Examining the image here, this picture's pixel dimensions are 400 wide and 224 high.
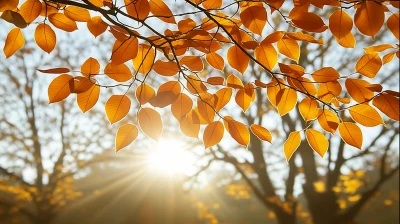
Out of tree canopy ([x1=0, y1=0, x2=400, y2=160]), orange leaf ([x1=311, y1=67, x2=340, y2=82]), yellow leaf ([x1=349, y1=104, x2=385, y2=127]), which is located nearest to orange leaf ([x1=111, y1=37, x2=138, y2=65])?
tree canopy ([x1=0, y1=0, x2=400, y2=160])

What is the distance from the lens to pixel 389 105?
2.85 feet

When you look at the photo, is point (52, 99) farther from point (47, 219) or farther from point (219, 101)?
point (47, 219)

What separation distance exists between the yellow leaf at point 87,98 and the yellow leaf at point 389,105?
2.90ft

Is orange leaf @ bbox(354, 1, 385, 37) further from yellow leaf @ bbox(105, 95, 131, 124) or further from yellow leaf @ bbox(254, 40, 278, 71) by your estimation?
yellow leaf @ bbox(105, 95, 131, 124)

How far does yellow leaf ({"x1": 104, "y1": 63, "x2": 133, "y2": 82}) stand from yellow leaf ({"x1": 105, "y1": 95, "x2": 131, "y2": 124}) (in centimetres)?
6

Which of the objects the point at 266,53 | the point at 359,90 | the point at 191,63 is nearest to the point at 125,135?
the point at 191,63

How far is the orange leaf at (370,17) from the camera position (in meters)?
0.80

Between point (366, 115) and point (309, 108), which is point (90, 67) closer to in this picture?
point (309, 108)

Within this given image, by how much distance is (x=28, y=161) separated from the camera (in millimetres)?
10883

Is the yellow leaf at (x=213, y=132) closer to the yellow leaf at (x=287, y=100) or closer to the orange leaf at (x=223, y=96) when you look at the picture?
the orange leaf at (x=223, y=96)

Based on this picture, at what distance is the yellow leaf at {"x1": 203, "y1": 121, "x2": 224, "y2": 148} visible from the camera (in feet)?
3.63

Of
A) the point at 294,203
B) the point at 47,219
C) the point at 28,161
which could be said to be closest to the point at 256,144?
the point at 294,203

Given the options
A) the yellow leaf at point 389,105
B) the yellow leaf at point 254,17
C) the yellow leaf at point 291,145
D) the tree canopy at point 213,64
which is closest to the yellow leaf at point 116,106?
the tree canopy at point 213,64

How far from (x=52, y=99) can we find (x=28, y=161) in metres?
11.5
